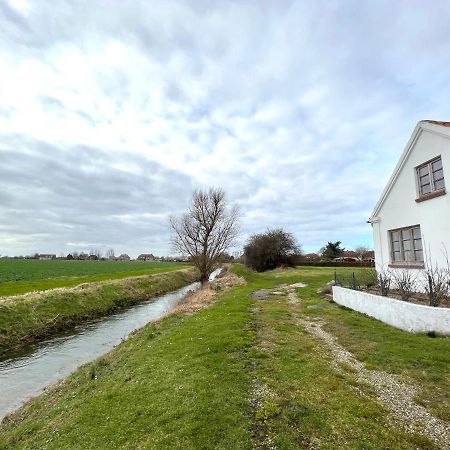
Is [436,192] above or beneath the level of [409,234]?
above

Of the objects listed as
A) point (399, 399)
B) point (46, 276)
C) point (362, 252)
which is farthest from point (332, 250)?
point (399, 399)

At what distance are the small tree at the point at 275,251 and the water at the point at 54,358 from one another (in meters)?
36.8

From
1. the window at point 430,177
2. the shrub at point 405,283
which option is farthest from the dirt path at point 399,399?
the window at point 430,177

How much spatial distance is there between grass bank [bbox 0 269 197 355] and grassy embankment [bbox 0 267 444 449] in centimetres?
878

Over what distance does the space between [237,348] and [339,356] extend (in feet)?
9.04

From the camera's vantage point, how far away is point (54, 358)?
13.9 metres

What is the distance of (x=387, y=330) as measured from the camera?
1034 centimetres

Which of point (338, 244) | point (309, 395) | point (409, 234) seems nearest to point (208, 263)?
point (409, 234)

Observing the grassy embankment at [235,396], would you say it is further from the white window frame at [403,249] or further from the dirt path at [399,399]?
the white window frame at [403,249]

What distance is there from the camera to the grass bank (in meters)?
16.8

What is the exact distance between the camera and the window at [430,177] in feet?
43.9

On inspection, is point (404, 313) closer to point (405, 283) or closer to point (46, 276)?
point (405, 283)

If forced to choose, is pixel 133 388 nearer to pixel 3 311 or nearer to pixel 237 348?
pixel 237 348

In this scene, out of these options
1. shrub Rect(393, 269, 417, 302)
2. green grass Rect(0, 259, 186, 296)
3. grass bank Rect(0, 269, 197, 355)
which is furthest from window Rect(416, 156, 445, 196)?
green grass Rect(0, 259, 186, 296)
